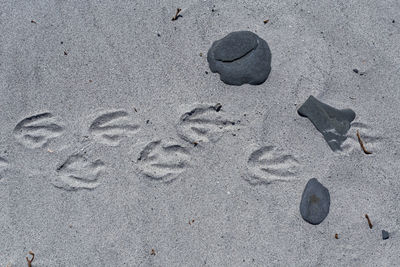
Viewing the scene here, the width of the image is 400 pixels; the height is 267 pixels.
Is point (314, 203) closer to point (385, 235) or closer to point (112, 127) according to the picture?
point (385, 235)

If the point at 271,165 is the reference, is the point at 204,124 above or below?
above

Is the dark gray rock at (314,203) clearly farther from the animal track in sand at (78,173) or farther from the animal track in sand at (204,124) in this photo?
the animal track in sand at (78,173)

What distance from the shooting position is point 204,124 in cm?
169

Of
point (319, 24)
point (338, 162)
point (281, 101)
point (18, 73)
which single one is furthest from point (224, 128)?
point (18, 73)

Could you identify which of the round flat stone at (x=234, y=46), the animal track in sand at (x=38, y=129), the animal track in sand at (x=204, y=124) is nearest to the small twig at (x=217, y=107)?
the animal track in sand at (x=204, y=124)

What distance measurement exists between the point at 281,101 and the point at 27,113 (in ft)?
4.54

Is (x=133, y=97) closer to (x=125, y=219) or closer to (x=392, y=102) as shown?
(x=125, y=219)

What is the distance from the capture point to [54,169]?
1.69 m

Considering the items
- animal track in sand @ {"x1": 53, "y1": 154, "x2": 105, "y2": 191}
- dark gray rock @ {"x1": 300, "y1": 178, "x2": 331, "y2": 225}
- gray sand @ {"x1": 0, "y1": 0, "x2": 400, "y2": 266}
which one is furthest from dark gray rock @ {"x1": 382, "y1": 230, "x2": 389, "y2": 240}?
animal track in sand @ {"x1": 53, "y1": 154, "x2": 105, "y2": 191}

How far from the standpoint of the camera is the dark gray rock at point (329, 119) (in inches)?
65.2

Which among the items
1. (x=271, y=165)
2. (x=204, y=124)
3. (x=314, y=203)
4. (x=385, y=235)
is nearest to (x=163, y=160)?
(x=204, y=124)

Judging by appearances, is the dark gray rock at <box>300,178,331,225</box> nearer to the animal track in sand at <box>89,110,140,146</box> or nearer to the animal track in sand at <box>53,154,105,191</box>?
the animal track in sand at <box>89,110,140,146</box>

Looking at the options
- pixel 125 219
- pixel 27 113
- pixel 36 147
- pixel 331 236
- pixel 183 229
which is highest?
pixel 27 113

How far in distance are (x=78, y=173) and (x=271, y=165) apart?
3.38 feet
